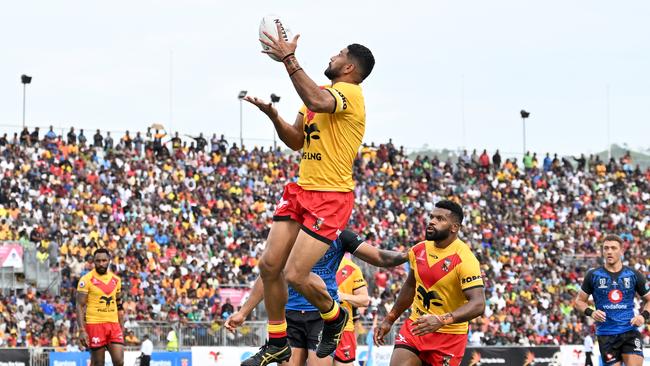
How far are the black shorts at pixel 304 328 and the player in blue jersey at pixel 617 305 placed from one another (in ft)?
17.8

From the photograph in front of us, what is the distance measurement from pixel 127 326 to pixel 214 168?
13860mm

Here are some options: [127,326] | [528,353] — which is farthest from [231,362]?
[528,353]

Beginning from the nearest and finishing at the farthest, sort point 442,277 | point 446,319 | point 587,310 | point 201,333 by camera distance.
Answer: point 446,319
point 442,277
point 587,310
point 201,333

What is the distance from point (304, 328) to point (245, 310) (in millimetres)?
1433

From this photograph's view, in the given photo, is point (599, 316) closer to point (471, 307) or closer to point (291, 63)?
point (471, 307)

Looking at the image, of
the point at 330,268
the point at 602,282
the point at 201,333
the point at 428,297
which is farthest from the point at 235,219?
the point at 428,297

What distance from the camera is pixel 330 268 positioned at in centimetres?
1236

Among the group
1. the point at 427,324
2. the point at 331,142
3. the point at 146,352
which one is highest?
the point at 331,142

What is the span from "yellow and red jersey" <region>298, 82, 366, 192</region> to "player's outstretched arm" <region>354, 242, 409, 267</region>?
217cm

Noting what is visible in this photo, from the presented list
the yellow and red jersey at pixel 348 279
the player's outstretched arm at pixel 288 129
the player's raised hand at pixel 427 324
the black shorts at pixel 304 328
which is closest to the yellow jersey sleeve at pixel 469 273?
the player's raised hand at pixel 427 324

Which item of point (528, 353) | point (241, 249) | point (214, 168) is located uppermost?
point (214, 168)

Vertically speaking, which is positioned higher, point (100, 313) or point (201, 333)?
point (100, 313)

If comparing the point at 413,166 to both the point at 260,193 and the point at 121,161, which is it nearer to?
the point at 260,193

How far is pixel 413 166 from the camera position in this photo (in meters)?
46.7
